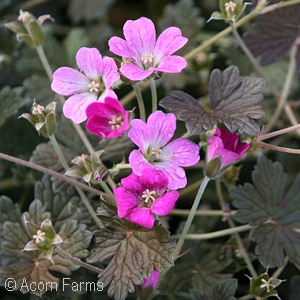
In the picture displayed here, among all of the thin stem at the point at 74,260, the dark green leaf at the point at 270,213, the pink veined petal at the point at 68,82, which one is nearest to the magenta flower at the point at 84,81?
the pink veined petal at the point at 68,82

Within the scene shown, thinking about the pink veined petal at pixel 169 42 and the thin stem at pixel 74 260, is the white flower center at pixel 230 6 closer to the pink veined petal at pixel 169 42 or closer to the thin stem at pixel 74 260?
the pink veined petal at pixel 169 42

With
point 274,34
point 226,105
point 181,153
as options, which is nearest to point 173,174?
point 181,153

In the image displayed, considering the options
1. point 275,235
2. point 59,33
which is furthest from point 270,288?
point 59,33

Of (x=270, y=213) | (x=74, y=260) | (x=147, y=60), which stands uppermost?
(x=147, y=60)

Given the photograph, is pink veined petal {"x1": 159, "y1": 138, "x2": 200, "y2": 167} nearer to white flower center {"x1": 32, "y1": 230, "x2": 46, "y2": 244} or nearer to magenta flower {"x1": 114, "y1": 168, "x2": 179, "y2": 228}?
magenta flower {"x1": 114, "y1": 168, "x2": 179, "y2": 228}

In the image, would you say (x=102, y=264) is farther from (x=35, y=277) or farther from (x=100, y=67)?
(x=100, y=67)

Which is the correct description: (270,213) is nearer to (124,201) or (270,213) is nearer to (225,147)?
(225,147)
